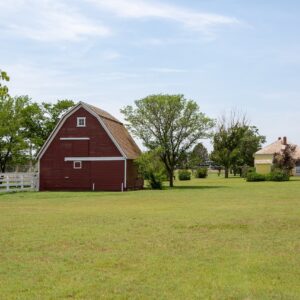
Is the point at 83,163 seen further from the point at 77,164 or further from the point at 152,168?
the point at 152,168

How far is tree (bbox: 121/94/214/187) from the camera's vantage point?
167 feet

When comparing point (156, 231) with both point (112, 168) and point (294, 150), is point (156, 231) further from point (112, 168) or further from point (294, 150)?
point (294, 150)

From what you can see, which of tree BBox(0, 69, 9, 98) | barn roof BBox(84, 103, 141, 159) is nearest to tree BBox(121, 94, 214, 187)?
barn roof BBox(84, 103, 141, 159)

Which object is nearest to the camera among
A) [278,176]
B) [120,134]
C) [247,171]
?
[120,134]

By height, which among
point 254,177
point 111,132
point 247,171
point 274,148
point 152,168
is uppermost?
point 274,148

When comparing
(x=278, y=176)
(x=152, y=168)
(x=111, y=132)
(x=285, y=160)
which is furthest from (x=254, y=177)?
(x=111, y=132)

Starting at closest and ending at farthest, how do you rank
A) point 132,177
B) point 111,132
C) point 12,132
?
point 111,132 → point 132,177 → point 12,132

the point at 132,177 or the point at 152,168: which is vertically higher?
the point at 152,168

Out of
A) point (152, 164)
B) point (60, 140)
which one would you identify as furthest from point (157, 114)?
point (60, 140)

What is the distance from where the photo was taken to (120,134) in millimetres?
48531

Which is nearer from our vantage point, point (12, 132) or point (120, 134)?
point (120, 134)

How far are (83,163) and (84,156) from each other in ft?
1.97

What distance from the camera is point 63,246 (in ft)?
39.8

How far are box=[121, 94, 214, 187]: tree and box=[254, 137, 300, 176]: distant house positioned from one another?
3210cm
